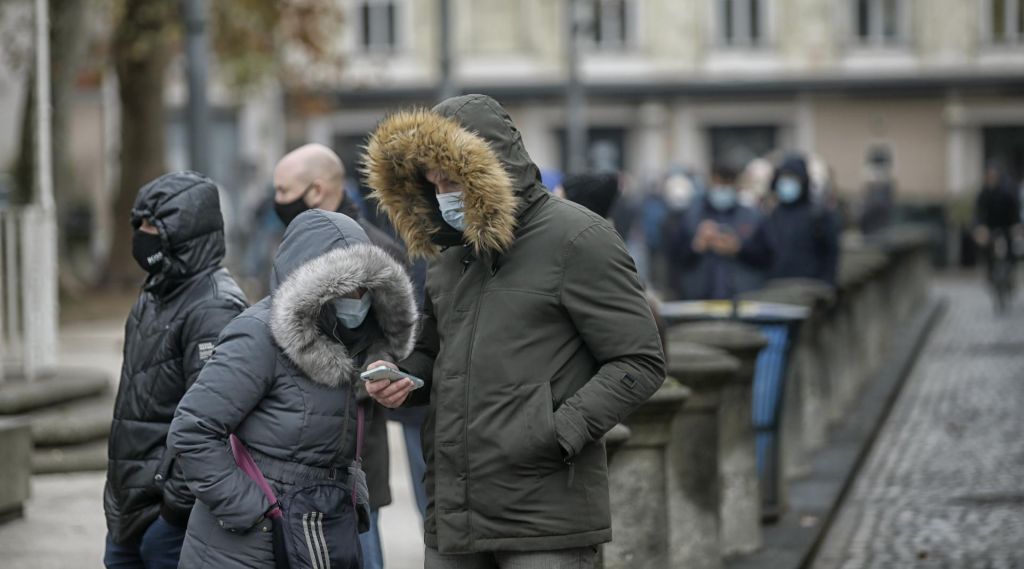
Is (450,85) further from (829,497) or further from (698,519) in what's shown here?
(698,519)

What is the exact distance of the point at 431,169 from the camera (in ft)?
15.9

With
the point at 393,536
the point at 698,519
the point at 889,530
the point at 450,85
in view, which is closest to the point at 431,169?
the point at 698,519

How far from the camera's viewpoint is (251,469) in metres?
4.83

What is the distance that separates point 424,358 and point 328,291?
0.45m

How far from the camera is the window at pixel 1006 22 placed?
145ft

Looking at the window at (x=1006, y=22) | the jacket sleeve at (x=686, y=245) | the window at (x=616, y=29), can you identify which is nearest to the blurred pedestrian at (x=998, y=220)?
the jacket sleeve at (x=686, y=245)

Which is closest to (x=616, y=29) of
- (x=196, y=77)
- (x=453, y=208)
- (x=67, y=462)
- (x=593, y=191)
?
(x=196, y=77)

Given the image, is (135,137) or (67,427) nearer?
(67,427)

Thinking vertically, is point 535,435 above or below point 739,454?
above

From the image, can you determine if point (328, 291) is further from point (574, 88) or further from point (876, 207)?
point (876, 207)

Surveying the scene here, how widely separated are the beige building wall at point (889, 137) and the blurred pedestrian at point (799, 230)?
99.3 feet

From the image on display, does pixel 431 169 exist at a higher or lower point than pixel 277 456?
higher

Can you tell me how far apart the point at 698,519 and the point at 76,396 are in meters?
5.33

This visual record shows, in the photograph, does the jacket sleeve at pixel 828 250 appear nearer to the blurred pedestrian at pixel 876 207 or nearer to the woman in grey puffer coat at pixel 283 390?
the woman in grey puffer coat at pixel 283 390
